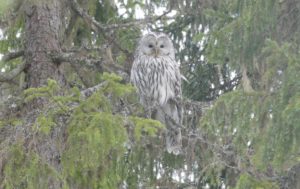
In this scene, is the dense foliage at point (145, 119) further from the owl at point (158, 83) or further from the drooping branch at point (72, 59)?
the owl at point (158, 83)

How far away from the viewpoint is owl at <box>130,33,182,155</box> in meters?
7.68

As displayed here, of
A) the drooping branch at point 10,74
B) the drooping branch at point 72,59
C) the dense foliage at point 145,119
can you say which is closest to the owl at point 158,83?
the dense foliage at point 145,119

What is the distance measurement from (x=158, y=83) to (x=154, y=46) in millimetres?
512

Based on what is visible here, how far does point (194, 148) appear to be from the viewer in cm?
723

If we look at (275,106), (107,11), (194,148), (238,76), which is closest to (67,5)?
(107,11)

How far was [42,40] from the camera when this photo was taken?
696cm

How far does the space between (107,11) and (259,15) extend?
3280 mm

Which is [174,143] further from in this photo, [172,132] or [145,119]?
[145,119]

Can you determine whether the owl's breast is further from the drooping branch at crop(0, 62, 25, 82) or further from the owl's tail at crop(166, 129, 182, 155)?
the drooping branch at crop(0, 62, 25, 82)

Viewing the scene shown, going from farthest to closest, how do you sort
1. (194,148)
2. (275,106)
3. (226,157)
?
1. (194,148)
2. (226,157)
3. (275,106)

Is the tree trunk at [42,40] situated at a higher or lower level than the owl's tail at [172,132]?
higher

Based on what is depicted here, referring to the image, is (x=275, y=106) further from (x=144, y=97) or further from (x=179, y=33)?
(x=179, y=33)

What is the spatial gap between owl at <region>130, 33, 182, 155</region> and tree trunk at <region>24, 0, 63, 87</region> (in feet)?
3.67

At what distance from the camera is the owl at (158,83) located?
7.68 m
